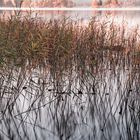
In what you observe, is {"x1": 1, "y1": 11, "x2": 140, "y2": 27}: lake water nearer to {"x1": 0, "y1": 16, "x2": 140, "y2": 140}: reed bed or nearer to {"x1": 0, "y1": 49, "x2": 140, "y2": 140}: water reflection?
{"x1": 0, "y1": 16, "x2": 140, "y2": 140}: reed bed

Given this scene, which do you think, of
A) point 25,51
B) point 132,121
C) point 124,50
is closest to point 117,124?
point 132,121

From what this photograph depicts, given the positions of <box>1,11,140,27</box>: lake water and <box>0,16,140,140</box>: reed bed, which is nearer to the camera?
<box>0,16,140,140</box>: reed bed

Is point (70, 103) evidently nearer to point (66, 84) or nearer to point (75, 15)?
point (66, 84)

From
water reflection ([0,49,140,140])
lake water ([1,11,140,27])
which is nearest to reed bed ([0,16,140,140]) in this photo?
water reflection ([0,49,140,140])

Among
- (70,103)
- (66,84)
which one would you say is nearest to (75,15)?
(66,84)

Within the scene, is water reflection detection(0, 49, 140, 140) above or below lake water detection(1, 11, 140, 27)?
below

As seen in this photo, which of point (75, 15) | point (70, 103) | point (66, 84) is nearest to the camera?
point (70, 103)

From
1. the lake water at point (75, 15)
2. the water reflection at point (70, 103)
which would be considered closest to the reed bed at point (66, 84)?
the water reflection at point (70, 103)

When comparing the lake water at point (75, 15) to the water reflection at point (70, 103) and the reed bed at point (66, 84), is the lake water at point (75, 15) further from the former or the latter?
the water reflection at point (70, 103)

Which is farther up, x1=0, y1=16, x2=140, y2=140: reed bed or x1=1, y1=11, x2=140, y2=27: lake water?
x1=1, y1=11, x2=140, y2=27: lake water

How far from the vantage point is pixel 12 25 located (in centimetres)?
495

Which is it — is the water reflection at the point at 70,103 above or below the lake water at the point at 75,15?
below

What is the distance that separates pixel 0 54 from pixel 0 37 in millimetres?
309

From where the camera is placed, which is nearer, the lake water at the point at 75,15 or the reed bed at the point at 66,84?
the reed bed at the point at 66,84
